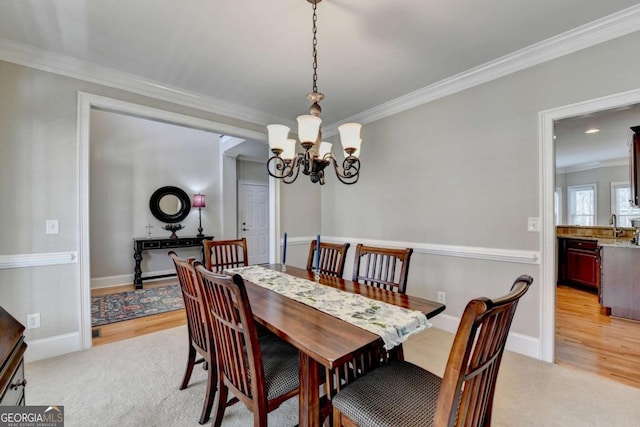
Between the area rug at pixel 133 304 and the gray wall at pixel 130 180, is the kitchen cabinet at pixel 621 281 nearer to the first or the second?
the area rug at pixel 133 304

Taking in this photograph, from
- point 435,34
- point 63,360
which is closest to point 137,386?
point 63,360

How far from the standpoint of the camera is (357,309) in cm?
142

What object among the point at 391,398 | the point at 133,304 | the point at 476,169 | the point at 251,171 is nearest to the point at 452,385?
the point at 391,398

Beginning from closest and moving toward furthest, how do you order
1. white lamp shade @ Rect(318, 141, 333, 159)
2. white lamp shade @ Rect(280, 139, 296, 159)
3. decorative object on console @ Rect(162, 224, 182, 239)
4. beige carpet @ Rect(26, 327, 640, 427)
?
beige carpet @ Rect(26, 327, 640, 427) → white lamp shade @ Rect(280, 139, 296, 159) → white lamp shade @ Rect(318, 141, 333, 159) → decorative object on console @ Rect(162, 224, 182, 239)

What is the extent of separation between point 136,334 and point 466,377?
3.08 meters

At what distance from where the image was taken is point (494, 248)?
2.51 m

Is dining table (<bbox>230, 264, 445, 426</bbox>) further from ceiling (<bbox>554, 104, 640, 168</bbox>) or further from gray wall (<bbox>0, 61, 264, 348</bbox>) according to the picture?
ceiling (<bbox>554, 104, 640, 168</bbox>)

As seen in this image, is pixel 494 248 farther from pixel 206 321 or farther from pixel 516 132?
pixel 206 321

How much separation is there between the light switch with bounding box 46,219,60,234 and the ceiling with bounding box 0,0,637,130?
1418 mm

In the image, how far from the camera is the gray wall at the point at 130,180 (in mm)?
4543

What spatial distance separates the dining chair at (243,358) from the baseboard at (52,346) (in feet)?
6.18

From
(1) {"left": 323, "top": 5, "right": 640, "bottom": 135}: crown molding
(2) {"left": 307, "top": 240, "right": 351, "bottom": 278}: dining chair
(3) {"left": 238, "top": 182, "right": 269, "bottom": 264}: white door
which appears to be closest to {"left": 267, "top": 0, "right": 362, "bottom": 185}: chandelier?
(2) {"left": 307, "top": 240, "right": 351, "bottom": 278}: dining chair

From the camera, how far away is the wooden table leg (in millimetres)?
1188

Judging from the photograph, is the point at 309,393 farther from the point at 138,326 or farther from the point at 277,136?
the point at 138,326
